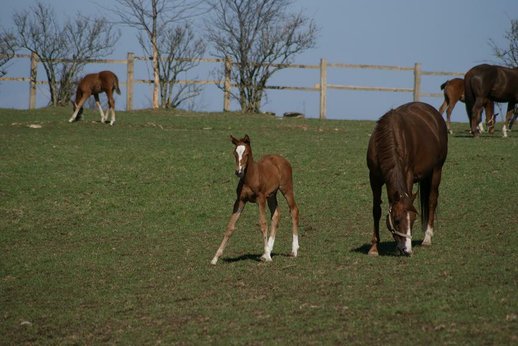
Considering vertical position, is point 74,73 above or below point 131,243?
above

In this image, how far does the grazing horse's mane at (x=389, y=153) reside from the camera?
11.1m

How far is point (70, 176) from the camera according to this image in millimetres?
19641

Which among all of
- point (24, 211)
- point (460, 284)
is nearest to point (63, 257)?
point (24, 211)

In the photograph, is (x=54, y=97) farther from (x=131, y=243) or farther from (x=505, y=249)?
(x=505, y=249)

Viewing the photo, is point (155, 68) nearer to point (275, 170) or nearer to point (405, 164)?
point (275, 170)

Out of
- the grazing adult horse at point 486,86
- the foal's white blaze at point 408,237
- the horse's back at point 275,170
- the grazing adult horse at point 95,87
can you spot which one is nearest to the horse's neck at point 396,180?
the foal's white blaze at point 408,237

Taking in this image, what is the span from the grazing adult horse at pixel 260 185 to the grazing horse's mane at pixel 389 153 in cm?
125

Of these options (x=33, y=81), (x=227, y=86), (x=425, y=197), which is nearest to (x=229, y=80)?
(x=227, y=86)

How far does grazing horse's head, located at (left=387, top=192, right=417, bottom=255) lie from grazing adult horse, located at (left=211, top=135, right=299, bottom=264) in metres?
1.46

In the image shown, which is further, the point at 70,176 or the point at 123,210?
the point at 70,176

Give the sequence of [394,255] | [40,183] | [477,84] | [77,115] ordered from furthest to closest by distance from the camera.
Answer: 1. [77,115]
2. [477,84]
3. [40,183]
4. [394,255]

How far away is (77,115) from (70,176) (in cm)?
1046

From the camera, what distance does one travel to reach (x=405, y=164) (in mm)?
11406

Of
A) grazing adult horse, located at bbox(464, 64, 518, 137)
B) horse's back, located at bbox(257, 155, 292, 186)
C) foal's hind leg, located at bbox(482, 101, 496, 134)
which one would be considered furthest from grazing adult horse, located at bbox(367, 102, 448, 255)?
foal's hind leg, located at bbox(482, 101, 496, 134)
